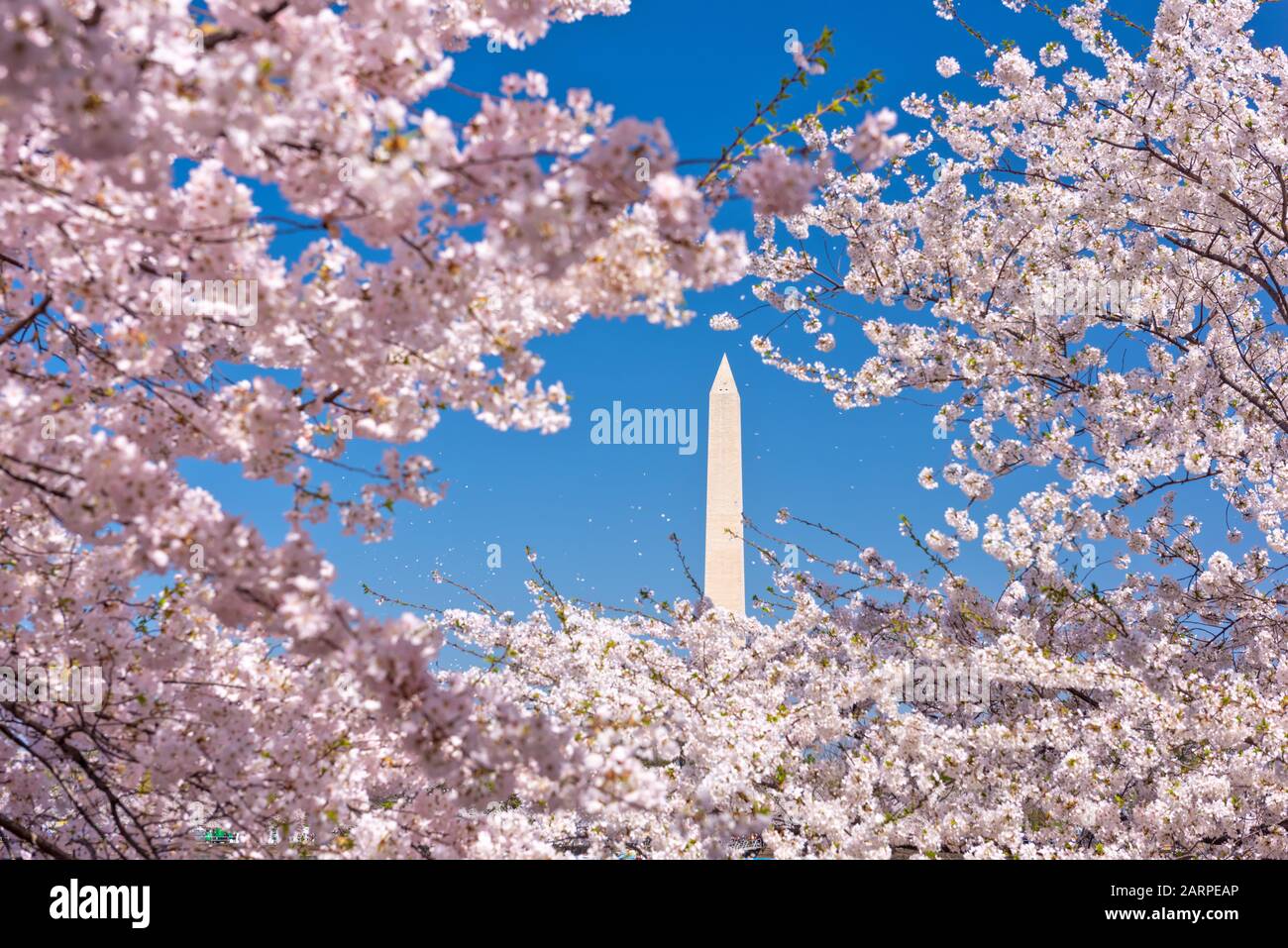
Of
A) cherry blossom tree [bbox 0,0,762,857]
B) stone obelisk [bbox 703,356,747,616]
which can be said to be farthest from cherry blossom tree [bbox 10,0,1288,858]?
stone obelisk [bbox 703,356,747,616]

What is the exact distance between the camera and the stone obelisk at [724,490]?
1355 cm

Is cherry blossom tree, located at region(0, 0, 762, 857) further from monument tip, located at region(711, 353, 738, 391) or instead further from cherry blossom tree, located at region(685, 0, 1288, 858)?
monument tip, located at region(711, 353, 738, 391)

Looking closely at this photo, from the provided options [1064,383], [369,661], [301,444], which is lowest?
[369,661]

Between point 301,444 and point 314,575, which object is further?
point 301,444

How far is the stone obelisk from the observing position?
13.6 metres

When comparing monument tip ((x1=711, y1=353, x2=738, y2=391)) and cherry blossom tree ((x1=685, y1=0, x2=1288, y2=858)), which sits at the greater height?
monument tip ((x1=711, y1=353, x2=738, y2=391))

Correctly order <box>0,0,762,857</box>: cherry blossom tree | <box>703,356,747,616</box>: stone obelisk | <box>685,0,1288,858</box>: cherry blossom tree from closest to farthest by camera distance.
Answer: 1. <box>0,0,762,857</box>: cherry blossom tree
2. <box>685,0,1288,858</box>: cherry blossom tree
3. <box>703,356,747,616</box>: stone obelisk

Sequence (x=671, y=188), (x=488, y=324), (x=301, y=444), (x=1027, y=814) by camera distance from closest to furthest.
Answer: (x=671, y=188) < (x=488, y=324) < (x=301, y=444) < (x=1027, y=814)

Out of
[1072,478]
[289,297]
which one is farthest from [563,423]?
[1072,478]

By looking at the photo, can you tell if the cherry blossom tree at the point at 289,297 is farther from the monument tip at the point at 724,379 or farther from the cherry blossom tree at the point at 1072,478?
the monument tip at the point at 724,379

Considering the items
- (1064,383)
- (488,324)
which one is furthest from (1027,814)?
(488,324)

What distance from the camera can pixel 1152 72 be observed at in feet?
22.1
